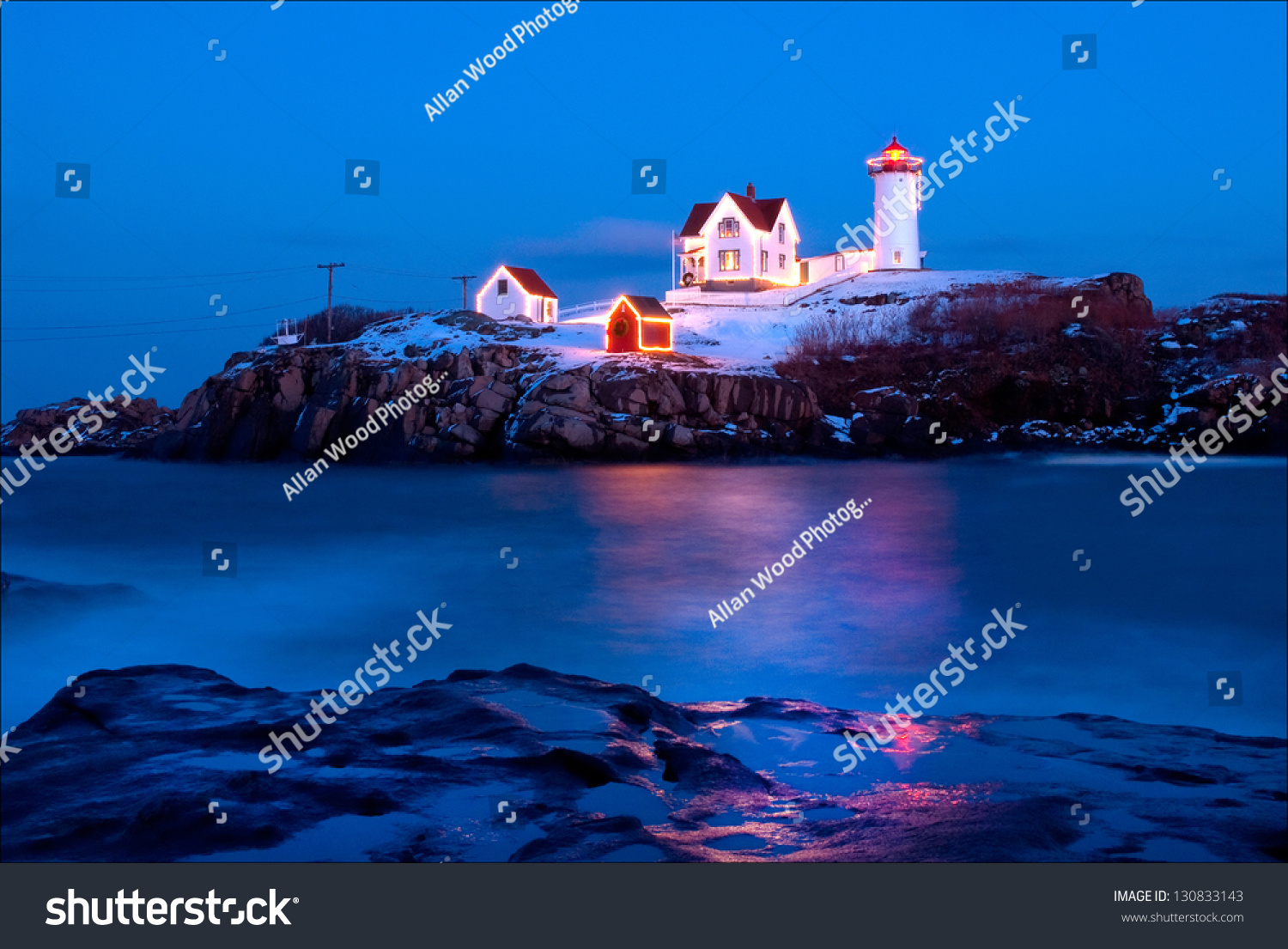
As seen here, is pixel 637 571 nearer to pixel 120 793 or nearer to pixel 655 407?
pixel 120 793

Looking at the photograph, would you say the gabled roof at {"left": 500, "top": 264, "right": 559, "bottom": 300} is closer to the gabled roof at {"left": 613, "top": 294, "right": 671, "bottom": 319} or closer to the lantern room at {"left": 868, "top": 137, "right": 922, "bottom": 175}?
the gabled roof at {"left": 613, "top": 294, "right": 671, "bottom": 319}

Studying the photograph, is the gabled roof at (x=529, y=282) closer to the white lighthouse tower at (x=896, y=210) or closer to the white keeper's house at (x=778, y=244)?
the white keeper's house at (x=778, y=244)

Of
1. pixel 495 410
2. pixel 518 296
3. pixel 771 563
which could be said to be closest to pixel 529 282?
pixel 518 296

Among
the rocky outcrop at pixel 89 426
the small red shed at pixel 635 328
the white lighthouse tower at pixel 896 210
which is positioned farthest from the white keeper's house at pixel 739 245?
the rocky outcrop at pixel 89 426

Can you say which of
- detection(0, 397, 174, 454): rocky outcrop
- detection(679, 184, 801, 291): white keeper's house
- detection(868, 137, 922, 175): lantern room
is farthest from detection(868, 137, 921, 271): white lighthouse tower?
detection(0, 397, 174, 454): rocky outcrop

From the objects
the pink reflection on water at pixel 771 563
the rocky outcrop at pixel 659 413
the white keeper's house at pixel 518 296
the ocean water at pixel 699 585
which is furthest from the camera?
the white keeper's house at pixel 518 296

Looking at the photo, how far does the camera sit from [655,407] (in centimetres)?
4316

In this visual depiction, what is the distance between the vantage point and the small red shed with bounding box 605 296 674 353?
169 feet

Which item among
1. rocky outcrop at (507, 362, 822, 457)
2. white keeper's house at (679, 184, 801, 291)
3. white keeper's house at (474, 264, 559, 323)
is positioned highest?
white keeper's house at (679, 184, 801, 291)

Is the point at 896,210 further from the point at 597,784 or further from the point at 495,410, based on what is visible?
the point at 597,784

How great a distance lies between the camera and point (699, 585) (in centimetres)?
1748

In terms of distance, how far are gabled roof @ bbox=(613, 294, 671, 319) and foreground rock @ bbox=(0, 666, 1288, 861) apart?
1780 inches

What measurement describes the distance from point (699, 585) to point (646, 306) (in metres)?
37.0

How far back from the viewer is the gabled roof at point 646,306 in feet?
170
